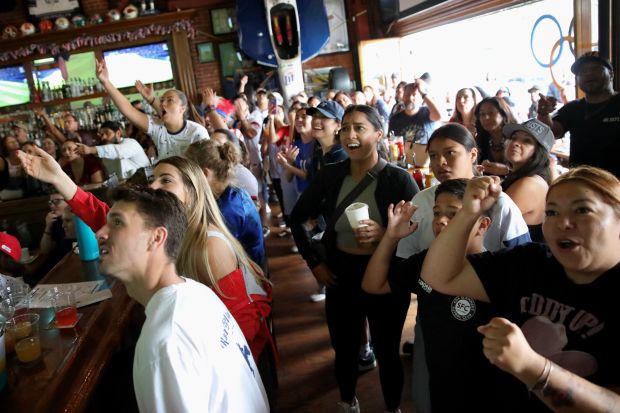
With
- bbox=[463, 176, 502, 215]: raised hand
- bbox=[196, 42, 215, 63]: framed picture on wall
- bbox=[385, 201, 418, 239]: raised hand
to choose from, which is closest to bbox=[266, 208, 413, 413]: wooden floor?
bbox=[385, 201, 418, 239]: raised hand

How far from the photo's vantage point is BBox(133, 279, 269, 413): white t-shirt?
1.02 metres

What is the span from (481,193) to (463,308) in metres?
0.39

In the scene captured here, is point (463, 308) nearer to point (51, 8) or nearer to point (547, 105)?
point (547, 105)

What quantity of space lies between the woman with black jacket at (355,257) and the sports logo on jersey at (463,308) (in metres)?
0.53

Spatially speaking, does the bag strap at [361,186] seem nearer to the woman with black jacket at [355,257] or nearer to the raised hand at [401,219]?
the woman with black jacket at [355,257]

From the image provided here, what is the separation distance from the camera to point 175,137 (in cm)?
336

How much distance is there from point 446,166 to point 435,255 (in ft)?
2.46

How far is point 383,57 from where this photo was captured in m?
7.81

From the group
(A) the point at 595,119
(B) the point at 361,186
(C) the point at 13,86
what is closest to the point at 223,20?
(C) the point at 13,86

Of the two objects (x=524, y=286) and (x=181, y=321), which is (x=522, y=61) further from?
(x=181, y=321)

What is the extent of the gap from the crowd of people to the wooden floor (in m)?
0.23

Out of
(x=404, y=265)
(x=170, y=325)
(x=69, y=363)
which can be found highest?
(x=170, y=325)

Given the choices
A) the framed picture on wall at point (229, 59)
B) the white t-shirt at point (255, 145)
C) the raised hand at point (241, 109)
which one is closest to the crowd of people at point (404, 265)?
the white t-shirt at point (255, 145)

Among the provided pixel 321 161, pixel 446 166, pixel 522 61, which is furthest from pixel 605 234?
pixel 522 61
